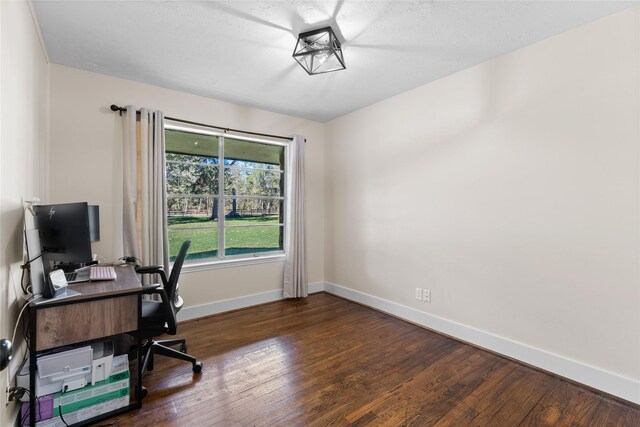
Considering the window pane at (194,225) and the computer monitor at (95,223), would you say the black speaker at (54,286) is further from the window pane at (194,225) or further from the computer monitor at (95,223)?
the window pane at (194,225)

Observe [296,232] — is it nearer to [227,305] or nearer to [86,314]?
[227,305]

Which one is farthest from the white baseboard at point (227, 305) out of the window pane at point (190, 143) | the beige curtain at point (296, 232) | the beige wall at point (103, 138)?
the window pane at point (190, 143)

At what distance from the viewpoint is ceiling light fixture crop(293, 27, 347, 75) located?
2.17 m

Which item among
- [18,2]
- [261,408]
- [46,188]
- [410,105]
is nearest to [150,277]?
[46,188]

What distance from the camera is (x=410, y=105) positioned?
328cm

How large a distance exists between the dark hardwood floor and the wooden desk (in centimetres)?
46

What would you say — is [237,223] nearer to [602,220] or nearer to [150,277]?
[150,277]

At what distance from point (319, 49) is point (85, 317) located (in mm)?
2413

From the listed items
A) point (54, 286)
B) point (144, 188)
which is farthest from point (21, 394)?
point (144, 188)

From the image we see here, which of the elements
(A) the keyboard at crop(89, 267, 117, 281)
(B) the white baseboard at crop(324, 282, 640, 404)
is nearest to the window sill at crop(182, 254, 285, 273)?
(A) the keyboard at crop(89, 267, 117, 281)

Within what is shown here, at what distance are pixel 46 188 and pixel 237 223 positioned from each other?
1900 mm

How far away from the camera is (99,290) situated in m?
1.79

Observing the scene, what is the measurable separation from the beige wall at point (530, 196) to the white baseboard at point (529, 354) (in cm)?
6

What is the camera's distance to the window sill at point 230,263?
3.38m
